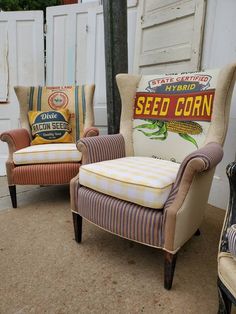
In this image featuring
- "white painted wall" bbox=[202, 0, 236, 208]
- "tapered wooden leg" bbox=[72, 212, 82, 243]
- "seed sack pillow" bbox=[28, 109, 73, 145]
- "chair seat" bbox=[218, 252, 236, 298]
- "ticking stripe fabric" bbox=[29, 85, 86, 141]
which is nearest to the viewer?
"chair seat" bbox=[218, 252, 236, 298]

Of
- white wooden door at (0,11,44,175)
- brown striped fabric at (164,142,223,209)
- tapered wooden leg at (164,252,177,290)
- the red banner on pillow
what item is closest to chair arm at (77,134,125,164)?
the red banner on pillow

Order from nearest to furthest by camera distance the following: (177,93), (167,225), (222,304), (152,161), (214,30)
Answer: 1. (222,304)
2. (167,225)
3. (152,161)
4. (177,93)
5. (214,30)

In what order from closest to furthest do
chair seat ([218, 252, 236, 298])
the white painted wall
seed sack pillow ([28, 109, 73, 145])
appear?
chair seat ([218, 252, 236, 298]), the white painted wall, seed sack pillow ([28, 109, 73, 145])

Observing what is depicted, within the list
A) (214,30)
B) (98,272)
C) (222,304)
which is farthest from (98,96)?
(222,304)

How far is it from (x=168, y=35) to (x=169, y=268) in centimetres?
187

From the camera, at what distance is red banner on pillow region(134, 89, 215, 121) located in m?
1.46

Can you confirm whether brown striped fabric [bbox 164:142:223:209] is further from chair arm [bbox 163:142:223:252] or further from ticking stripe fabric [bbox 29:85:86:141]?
ticking stripe fabric [bbox 29:85:86:141]

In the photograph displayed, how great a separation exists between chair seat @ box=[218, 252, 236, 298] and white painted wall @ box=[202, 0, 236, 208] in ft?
4.10

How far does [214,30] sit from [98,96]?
1.24 metres

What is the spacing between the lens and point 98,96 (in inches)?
106

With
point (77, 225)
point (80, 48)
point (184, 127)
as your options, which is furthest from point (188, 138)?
point (80, 48)

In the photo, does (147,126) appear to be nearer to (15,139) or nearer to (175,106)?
(175,106)

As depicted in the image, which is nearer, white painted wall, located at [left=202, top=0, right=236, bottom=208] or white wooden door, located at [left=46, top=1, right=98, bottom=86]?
white painted wall, located at [left=202, top=0, right=236, bottom=208]

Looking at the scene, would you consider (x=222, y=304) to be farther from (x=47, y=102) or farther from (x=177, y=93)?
(x=47, y=102)
